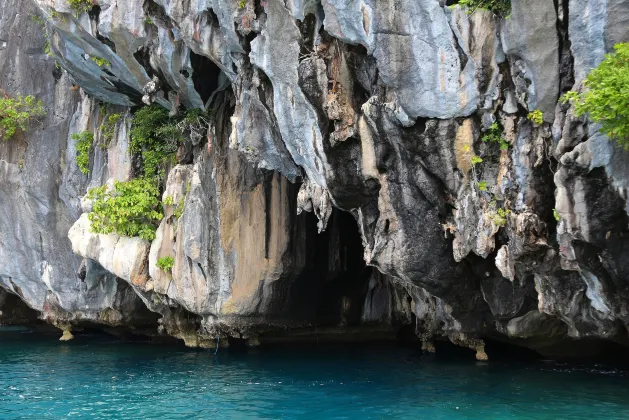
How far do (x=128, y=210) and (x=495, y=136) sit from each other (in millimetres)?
11644

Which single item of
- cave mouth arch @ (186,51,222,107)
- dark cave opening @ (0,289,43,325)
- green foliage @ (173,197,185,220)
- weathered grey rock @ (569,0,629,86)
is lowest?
dark cave opening @ (0,289,43,325)

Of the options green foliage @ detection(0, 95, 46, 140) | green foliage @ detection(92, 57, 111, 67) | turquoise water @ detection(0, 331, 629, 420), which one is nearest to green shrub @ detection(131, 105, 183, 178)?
green foliage @ detection(92, 57, 111, 67)

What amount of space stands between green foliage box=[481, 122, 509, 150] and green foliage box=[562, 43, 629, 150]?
8.21ft

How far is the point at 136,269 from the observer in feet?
64.2

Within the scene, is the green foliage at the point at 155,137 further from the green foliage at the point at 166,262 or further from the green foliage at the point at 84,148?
the green foliage at the point at 166,262

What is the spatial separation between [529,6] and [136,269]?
13551 millimetres

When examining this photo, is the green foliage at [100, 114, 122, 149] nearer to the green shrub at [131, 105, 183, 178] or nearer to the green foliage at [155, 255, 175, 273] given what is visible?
the green shrub at [131, 105, 183, 178]

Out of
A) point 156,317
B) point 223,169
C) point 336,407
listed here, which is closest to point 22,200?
point 156,317

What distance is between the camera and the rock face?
11906 millimetres

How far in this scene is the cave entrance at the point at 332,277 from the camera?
21188 mm

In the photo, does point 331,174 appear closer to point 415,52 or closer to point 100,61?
point 415,52

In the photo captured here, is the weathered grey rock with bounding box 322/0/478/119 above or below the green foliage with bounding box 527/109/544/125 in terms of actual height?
above

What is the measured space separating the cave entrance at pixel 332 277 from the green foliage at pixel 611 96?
11.7 metres

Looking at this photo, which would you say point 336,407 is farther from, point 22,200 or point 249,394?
point 22,200
